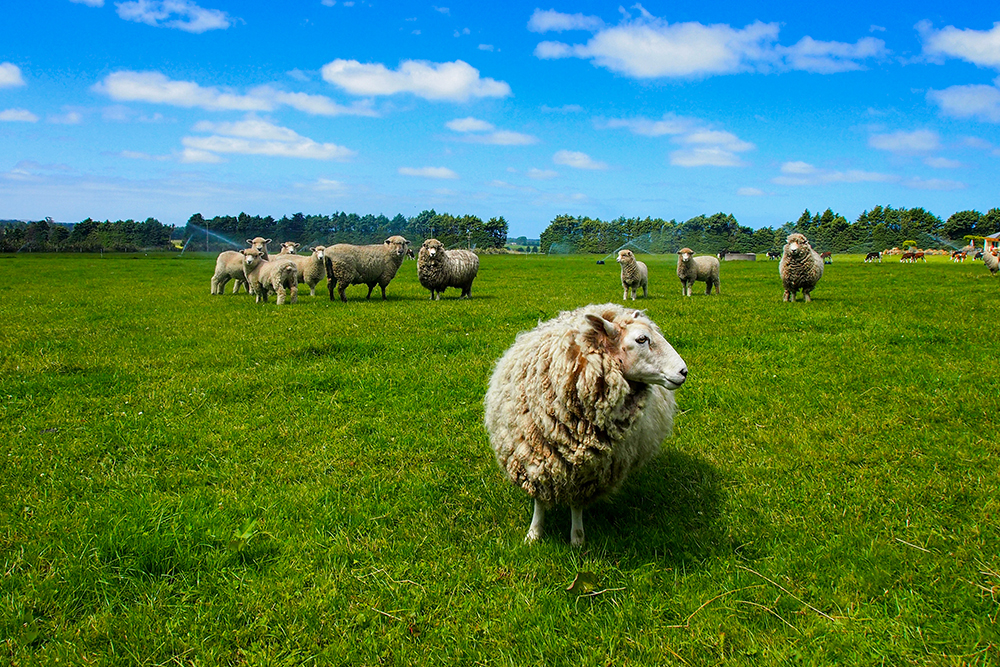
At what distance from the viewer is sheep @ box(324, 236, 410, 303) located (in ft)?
53.8

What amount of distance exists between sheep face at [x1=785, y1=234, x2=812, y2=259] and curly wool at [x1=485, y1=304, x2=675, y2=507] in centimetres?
1311

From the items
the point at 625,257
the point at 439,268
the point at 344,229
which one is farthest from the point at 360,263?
the point at 344,229

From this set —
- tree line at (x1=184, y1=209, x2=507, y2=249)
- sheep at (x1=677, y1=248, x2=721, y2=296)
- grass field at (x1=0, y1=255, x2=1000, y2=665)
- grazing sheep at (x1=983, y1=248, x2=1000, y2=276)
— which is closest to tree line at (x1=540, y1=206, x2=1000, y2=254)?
tree line at (x1=184, y1=209, x2=507, y2=249)

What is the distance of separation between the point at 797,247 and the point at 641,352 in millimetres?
13718

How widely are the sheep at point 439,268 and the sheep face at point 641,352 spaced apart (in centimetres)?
1357

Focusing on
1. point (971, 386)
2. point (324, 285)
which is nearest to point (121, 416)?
point (971, 386)

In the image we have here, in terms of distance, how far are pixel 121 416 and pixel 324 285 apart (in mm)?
15809

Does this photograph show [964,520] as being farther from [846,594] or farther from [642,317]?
[642,317]

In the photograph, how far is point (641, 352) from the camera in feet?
12.0

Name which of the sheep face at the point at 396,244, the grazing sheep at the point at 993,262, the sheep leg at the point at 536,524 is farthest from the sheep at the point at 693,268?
the grazing sheep at the point at 993,262

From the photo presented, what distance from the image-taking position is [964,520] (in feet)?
13.3

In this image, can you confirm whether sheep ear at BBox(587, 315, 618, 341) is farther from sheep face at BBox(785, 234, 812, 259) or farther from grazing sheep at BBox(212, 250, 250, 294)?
grazing sheep at BBox(212, 250, 250, 294)

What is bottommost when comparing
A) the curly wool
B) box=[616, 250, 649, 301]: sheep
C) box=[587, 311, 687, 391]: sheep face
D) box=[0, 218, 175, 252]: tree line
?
the curly wool

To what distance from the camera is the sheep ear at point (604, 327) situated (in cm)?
374
